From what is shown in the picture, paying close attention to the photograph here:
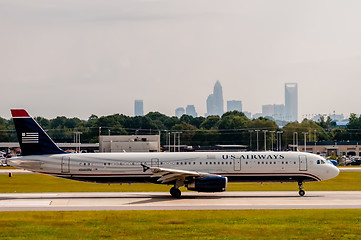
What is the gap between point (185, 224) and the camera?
95.6 feet

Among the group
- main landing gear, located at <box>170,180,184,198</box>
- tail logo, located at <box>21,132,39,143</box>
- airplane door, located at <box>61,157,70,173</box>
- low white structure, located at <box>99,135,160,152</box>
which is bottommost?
main landing gear, located at <box>170,180,184,198</box>

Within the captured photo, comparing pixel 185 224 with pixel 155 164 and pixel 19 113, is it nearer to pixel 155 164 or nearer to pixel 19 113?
pixel 155 164

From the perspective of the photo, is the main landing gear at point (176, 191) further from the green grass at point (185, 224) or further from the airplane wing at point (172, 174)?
the green grass at point (185, 224)

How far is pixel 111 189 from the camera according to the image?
170 ft

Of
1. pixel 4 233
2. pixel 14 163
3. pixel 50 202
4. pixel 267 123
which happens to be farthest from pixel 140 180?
pixel 267 123

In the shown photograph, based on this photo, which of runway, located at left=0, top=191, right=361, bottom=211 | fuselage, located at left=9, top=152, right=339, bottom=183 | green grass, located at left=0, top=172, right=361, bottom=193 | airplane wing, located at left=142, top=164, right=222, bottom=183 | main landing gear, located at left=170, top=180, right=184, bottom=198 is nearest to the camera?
runway, located at left=0, top=191, right=361, bottom=211

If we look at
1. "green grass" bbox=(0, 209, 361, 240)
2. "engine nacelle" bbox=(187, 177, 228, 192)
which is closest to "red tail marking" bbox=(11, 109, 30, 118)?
"green grass" bbox=(0, 209, 361, 240)

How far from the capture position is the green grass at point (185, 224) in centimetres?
2642

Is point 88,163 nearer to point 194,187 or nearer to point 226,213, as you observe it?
point 194,187

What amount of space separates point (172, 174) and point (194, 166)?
2.55 m

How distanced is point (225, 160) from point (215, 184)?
2.91 metres

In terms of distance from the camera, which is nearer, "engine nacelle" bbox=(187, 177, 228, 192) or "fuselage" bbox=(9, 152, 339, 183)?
"engine nacelle" bbox=(187, 177, 228, 192)

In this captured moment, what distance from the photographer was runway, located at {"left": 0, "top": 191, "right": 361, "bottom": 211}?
118 feet

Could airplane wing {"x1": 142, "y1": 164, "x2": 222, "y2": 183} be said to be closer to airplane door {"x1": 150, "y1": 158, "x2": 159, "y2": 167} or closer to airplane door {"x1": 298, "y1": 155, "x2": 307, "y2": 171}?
airplane door {"x1": 150, "y1": 158, "x2": 159, "y2": 167}
